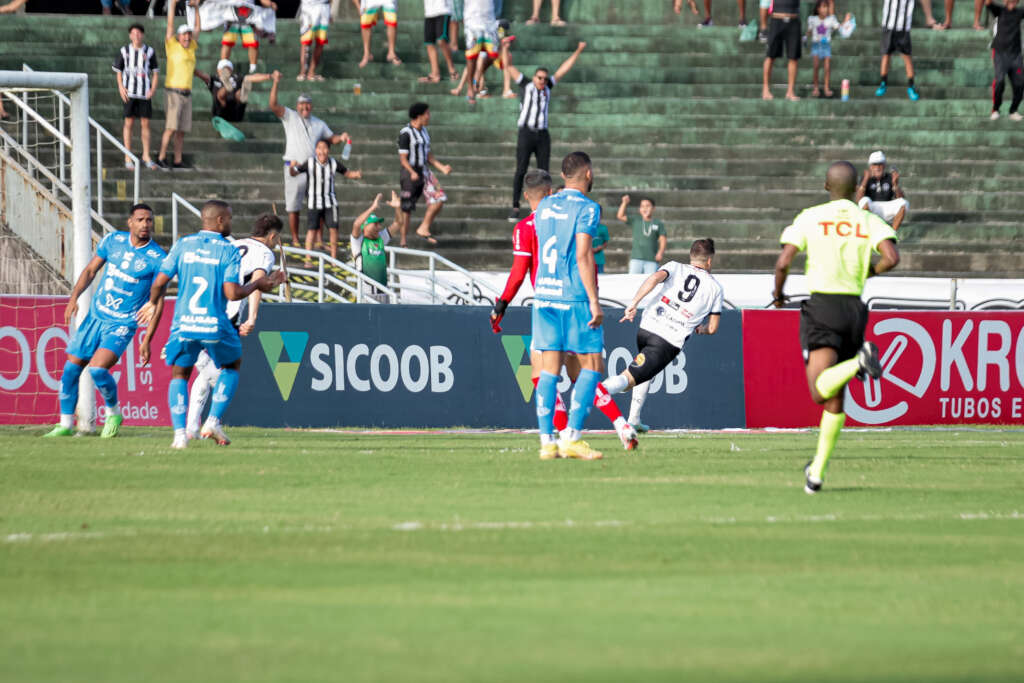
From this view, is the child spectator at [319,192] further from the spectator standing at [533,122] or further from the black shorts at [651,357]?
the black shorts at [651,357]

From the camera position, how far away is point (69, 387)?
50.0 feet

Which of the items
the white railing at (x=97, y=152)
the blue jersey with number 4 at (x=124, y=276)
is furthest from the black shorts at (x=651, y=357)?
the white railing at (x=97, y=152)

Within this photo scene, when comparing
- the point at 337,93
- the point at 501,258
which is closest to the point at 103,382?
the point at 501,258

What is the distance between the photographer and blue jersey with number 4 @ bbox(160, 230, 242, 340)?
1354 centimetres

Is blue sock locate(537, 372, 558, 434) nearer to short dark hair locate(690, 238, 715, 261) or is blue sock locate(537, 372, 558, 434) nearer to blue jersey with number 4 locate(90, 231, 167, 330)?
short dark hair locate(690, 238, 715, 261)

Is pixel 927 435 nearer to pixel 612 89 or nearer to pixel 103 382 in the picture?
pixel 103 382

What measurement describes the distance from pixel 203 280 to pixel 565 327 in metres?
3.34

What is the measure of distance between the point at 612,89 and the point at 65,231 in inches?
457

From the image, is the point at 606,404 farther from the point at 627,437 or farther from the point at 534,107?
the point at 534,107

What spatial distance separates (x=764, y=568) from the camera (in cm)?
715

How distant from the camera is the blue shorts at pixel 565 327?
12203 millimetres

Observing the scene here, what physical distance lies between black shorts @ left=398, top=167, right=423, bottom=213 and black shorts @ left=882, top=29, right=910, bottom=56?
9902 mm

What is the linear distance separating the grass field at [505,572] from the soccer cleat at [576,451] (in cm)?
21

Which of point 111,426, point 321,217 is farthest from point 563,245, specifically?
point 321,217
